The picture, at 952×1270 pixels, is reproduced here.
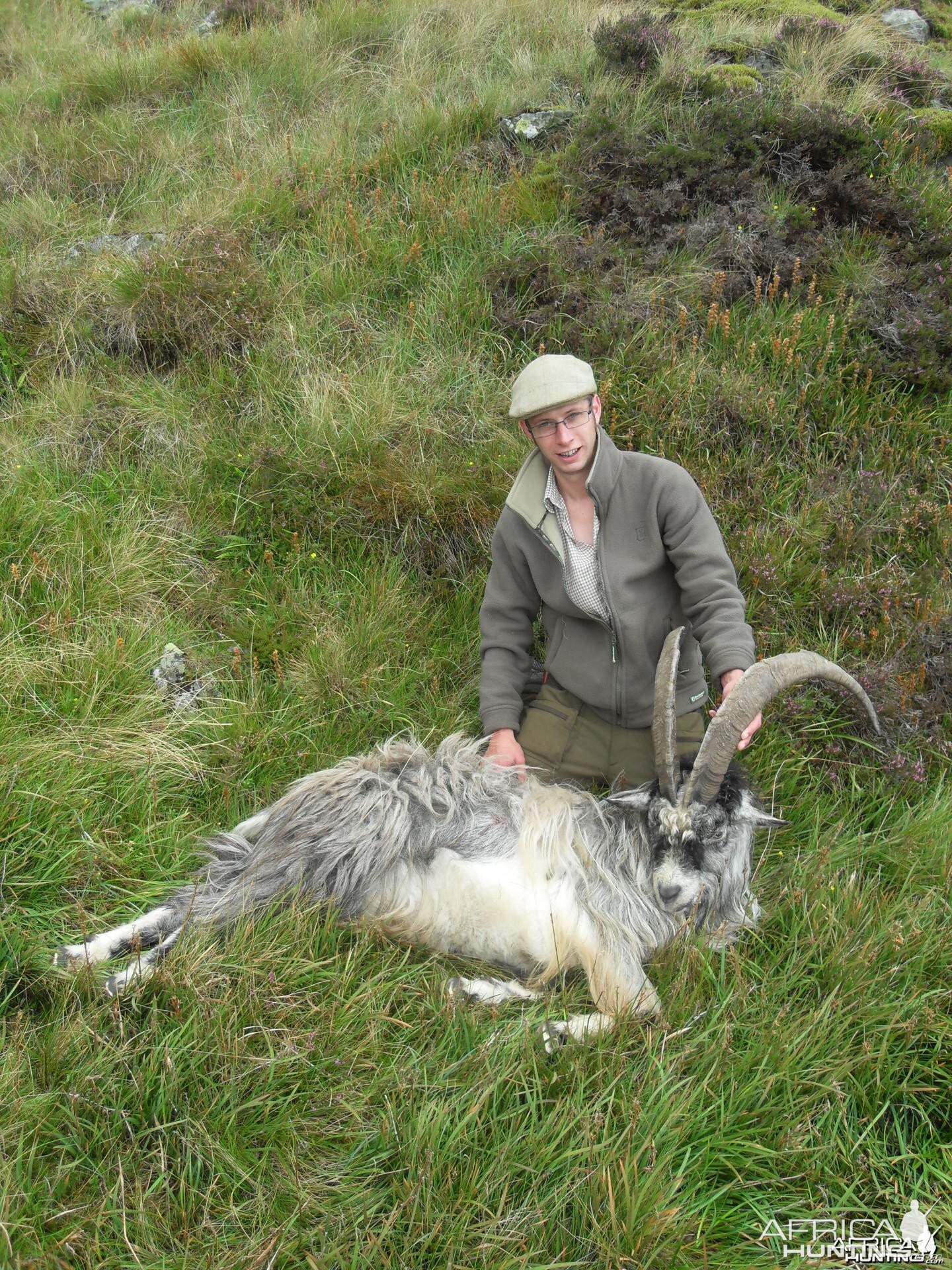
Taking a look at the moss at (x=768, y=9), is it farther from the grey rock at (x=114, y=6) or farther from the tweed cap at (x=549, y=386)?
the tweed cap at (x=549, y=386)

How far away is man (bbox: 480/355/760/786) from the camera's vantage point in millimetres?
3752

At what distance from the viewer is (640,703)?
4.13m

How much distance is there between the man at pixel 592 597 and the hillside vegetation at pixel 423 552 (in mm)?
433

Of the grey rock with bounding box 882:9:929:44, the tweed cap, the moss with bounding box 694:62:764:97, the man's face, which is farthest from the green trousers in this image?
the grey rock with bounding box 882:9:929:44

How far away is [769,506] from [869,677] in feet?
3.81

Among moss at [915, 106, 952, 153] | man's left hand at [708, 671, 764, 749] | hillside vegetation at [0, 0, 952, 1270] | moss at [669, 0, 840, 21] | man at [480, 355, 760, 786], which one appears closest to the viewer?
hillside vegetation at [0, 0, 952, 1270]

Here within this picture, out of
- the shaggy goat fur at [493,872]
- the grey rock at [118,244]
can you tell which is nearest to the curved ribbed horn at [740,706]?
the shaggy goat fur at [493,872]

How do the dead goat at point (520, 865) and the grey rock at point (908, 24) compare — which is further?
the grey rock at point (908, 24)

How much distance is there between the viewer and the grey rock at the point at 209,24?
9422mm

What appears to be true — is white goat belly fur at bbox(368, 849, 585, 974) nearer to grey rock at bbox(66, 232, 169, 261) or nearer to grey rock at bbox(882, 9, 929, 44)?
grey rock at bbox(66, 232, 169, 261)

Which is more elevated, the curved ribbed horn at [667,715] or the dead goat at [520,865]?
the curved ribbed horn at [667,715]

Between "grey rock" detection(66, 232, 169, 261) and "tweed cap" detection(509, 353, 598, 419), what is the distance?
3.81 meters

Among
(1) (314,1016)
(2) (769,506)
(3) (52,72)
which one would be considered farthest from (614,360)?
(3) (52,72)

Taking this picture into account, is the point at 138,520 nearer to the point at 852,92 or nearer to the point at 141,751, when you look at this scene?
the point at 141,751
